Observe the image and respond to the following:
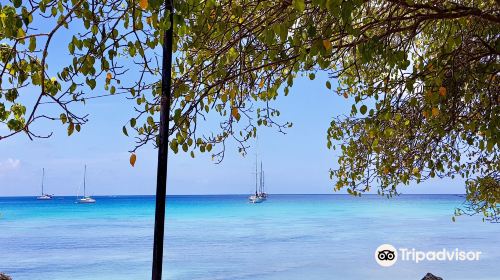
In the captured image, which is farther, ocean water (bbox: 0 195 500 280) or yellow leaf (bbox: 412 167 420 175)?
ocean water (bbox: 0 195 500 280)

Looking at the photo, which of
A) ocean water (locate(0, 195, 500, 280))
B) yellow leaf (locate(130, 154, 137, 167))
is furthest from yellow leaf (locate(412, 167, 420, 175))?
ocean water (locate(0, 195, 500, 280))

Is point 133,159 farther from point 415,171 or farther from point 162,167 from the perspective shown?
point 415,171

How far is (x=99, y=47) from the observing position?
403 cm

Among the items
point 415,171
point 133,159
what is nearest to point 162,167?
point 133,159

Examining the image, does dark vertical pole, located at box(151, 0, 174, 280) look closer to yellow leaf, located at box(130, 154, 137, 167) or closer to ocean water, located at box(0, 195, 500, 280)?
yellow leaf, located at box(130, 154, 137, 167)

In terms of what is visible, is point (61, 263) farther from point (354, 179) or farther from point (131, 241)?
point (354, 179)

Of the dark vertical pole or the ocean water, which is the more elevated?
the dark vertical pole

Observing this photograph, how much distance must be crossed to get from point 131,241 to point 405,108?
3318 cm

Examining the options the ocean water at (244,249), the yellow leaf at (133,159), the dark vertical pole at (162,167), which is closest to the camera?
the dark vertical pole at (162,167)

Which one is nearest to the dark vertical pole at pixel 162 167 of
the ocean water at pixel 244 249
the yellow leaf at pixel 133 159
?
the yellow leaf at pixel 133 159

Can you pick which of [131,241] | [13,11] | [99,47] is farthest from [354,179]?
[131,241]

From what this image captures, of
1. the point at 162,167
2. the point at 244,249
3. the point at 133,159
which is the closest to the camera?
the point at 162,167

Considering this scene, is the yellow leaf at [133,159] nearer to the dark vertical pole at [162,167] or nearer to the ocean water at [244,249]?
the dark vertical pole at [162,167]

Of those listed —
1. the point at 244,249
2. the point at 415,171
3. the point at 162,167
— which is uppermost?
the point at 415,171
